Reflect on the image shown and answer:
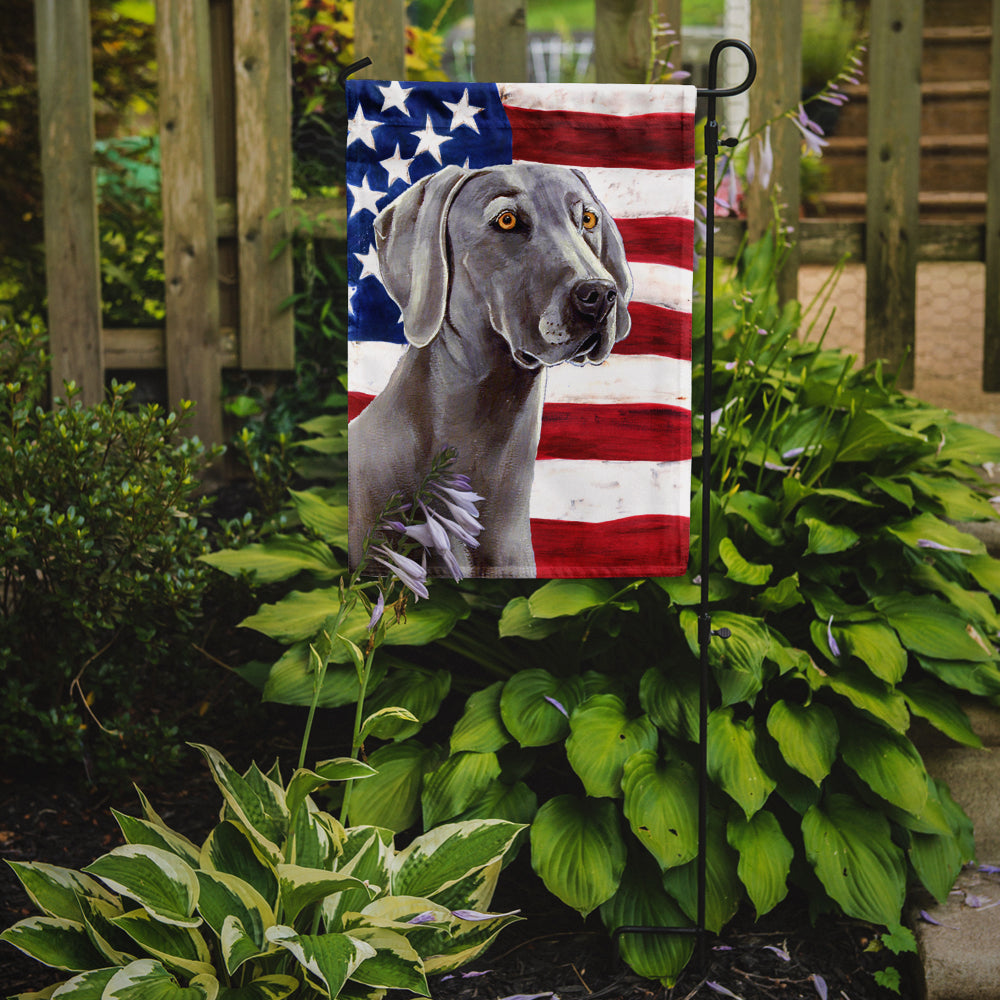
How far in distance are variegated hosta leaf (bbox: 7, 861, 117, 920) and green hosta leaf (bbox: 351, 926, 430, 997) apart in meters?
0.47

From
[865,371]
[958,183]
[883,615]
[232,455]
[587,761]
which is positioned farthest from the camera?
[958,183]

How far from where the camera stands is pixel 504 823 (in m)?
1.90

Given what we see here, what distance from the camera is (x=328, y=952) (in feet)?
5.05

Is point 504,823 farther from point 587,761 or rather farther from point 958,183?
point 958,183

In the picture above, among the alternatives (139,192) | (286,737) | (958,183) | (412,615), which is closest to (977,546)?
(412,615)

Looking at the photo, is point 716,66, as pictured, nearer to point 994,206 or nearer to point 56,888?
point 56,888

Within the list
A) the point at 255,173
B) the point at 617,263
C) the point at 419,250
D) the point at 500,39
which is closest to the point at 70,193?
the point at 255,173

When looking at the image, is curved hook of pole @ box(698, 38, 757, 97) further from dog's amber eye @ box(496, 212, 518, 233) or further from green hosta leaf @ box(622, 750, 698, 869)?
green hosta leaf @ box(622, 750, 698, 869)

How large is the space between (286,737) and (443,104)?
5.43ft

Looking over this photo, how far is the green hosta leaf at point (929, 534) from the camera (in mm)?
2354

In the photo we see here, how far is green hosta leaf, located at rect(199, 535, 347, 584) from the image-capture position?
99.6 inches

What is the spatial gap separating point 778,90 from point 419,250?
2.09 m

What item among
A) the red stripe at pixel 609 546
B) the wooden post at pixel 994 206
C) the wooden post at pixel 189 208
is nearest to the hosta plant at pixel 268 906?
the red stripe at pixel 609 546

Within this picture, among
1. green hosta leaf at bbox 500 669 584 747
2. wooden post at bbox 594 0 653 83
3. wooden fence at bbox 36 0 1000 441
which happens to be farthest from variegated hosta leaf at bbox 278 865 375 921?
wooden post at bbox 594 0 653 83
